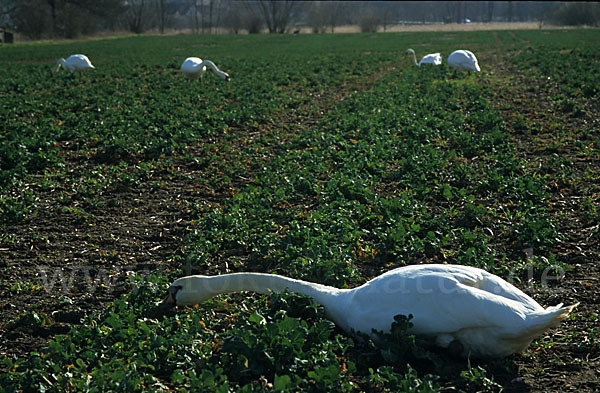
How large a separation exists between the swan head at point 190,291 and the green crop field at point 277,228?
19cm

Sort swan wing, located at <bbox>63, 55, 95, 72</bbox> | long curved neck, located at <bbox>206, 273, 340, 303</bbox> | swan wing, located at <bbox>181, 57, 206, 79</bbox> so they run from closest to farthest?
1. long curved neck, located at <bbox>206, 273, 340, 303</bbox>
2. swan wing, located at <bbox>181, 57, 206, 79</bbox>
3. swan wing, located at <bbox>63, 55, 95, 72</bbox>

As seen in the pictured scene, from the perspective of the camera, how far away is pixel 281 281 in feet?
14.3

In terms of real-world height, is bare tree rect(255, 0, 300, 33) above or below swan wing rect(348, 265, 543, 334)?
above

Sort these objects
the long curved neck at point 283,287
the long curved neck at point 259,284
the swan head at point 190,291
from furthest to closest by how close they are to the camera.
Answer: the swan head at point 190,291
the long curved neck at point 259,284
the long curved neck at point 283,287

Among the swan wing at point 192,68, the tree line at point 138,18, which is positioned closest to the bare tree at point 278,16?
the tree line at point 138,18

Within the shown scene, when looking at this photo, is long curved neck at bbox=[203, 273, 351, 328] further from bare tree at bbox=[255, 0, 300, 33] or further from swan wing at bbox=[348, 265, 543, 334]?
bare tree at bbox=[255, 0, 300, 33]

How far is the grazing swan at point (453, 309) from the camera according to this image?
3.54m

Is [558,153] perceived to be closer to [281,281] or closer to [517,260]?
[517,260]

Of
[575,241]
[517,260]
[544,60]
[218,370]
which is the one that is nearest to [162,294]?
[218,370]

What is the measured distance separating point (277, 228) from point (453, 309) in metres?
2.93

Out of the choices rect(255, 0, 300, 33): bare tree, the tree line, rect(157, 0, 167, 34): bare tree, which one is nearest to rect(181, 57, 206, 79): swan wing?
the tree line

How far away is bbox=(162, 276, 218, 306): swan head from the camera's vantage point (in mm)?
4457

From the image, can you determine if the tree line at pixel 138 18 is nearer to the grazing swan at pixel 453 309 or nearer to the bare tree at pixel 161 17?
the bare tree at pixel 161 17

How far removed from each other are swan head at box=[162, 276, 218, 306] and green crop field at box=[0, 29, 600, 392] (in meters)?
0.19
